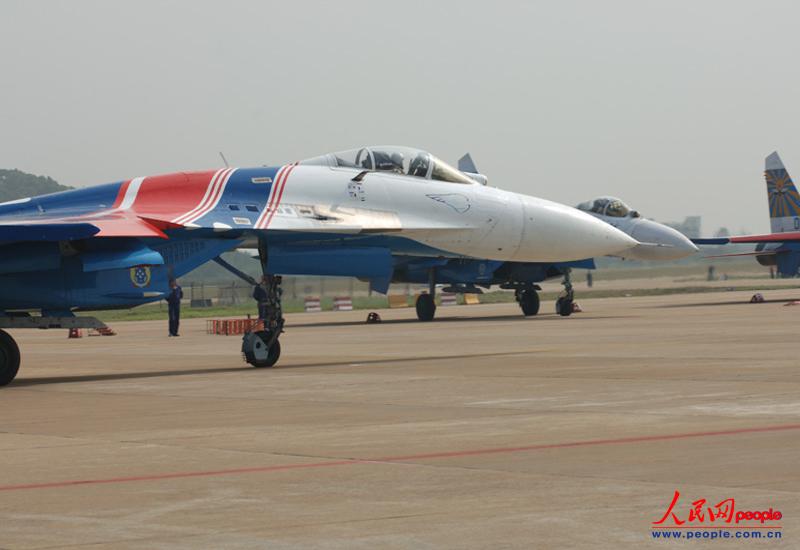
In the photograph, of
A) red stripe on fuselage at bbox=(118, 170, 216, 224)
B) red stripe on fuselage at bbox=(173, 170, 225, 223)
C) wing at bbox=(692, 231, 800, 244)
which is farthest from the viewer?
wing at bbox=(692, 231, 800, 244)

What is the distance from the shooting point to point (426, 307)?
3656 cm

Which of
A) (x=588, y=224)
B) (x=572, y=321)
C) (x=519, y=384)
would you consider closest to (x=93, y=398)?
(x=519, y=384)

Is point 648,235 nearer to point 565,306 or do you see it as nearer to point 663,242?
point 663,242

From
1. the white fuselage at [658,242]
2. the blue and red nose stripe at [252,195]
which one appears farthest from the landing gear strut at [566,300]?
the blue and red nose stripe at [252,195]

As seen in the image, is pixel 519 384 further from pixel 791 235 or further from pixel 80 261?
pixel 791 235

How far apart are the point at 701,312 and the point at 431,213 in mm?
18188

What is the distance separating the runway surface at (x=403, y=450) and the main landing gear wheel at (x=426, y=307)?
16561mm

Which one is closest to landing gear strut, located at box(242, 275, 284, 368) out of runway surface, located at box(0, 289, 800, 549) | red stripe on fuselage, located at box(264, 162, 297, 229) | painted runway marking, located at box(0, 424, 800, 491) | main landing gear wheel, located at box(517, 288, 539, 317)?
runway surface, located at box(0, 289, 800, 549)

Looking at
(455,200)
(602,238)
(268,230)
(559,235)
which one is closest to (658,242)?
(602,238)

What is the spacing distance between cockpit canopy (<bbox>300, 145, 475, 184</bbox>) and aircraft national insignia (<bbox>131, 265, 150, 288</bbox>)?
435 cm

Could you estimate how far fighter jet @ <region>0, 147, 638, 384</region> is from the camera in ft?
52.4

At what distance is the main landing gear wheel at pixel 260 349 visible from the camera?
1877 centimetres

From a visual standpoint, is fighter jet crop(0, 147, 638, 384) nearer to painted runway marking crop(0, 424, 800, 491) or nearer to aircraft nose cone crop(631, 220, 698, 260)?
painted runway marking crop(0, 424, 800, 491)

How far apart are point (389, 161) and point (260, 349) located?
3465mm
